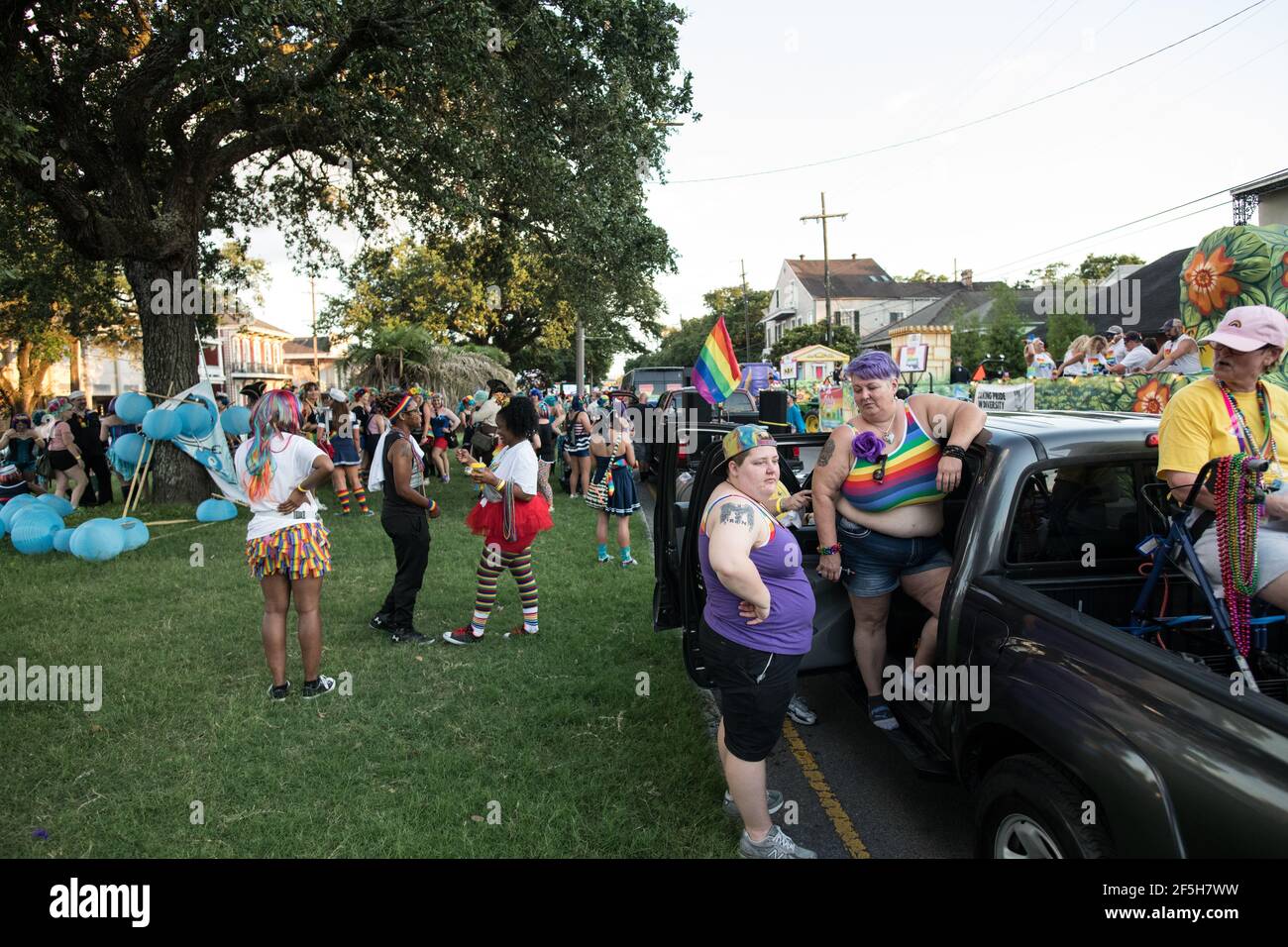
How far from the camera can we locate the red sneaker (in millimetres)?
6012

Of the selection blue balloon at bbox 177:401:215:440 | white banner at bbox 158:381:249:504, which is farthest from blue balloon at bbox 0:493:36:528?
white banner at bbox 158:381:249:504

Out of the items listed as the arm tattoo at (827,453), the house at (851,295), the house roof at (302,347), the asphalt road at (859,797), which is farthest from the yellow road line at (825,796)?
the house roof at (302,347)

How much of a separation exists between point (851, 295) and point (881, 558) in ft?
227

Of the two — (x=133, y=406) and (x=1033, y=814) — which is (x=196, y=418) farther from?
(x=1033, y=814)

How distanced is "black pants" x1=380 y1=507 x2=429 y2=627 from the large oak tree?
6250 mm

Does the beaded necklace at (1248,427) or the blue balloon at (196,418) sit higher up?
the blue balloon at (196,418)

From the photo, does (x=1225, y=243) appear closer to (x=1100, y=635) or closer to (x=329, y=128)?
(x=1100, y=635)

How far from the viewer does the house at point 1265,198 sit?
20.7 m

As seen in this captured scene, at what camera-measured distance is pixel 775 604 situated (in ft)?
9.75

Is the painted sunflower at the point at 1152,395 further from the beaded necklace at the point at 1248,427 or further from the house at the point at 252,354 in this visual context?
the house at the point at 252,354

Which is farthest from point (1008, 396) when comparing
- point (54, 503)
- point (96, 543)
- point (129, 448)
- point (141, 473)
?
point (141, 473)

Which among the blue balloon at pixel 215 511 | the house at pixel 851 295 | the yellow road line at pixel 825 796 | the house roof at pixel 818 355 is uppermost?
the house at pixel 851 295

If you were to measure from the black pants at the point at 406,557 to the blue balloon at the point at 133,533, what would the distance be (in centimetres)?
489

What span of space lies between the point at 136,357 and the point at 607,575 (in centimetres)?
5469
